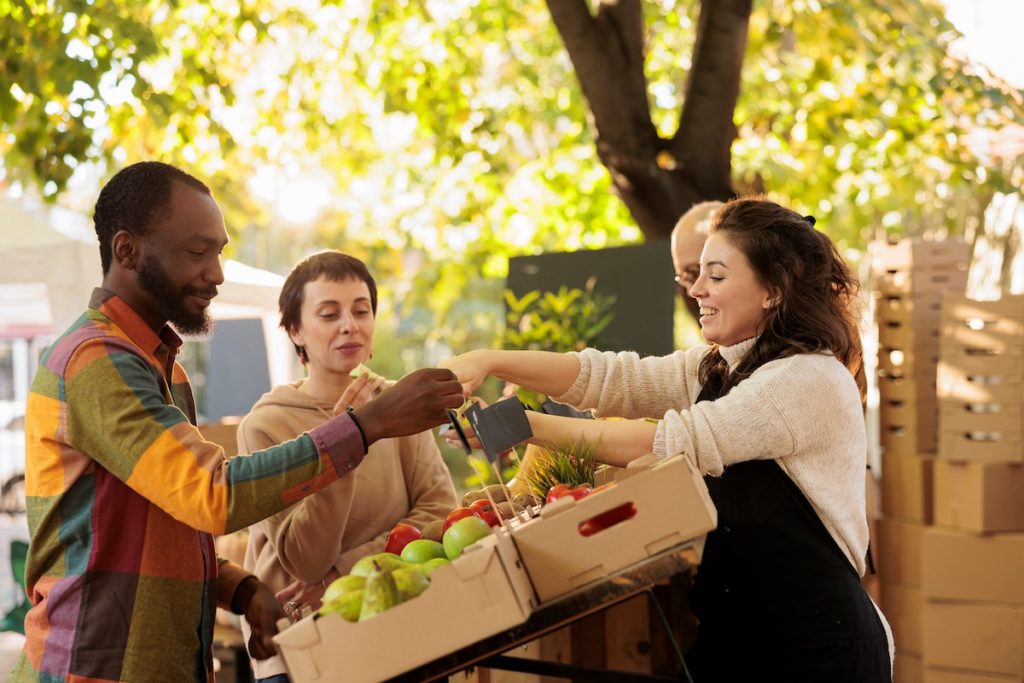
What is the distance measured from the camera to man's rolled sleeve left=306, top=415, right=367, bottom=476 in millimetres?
1919

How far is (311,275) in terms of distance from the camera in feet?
9.74

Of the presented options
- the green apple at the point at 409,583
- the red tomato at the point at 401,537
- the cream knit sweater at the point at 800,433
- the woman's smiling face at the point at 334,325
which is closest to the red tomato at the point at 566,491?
the cream knit sweater at the point at 800,433

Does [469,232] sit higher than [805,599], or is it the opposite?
[469,232]

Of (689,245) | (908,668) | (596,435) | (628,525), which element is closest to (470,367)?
(596,435)

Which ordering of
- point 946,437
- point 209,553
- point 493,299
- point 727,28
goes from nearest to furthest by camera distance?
point 209,553
point 946,437
point 727,28
point 493,299

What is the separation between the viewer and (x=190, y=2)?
7332 millimetres

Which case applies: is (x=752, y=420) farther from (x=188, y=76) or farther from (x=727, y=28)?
(x=188, y=76)

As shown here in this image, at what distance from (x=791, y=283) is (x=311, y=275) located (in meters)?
1.26

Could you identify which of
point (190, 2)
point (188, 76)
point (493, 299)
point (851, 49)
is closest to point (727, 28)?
point (851, 49)

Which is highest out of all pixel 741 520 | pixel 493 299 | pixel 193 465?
pixel 493 299

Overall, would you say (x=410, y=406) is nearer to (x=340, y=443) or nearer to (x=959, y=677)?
(x=340, y=443)

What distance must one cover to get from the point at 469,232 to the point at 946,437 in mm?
5602

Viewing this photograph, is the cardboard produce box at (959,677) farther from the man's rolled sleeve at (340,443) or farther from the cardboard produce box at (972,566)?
the man's rolled sleeve at (340,443)

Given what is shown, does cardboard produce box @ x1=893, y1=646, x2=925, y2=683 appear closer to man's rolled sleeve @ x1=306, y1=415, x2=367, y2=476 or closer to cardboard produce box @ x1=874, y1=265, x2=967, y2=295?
cardboard produce box @ x1=874, y1=265, x2=967, y2=295
